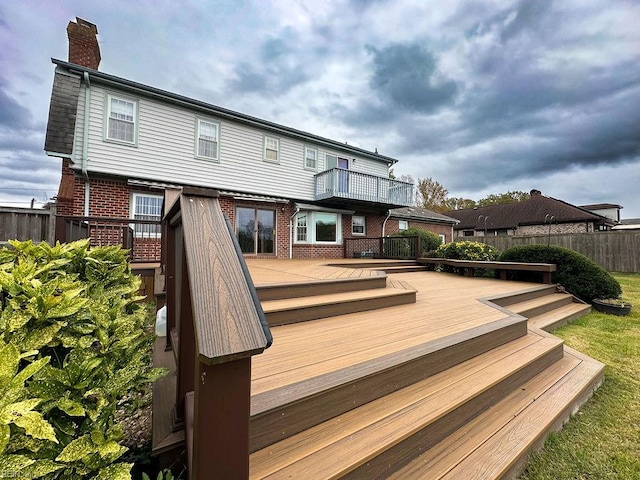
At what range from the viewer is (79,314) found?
126cm

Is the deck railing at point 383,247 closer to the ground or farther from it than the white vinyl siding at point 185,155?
closer to the ground

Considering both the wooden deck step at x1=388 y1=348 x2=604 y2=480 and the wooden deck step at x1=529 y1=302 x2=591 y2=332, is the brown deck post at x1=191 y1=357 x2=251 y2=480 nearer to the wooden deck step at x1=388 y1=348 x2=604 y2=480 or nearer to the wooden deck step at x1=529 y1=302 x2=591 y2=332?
the wooden deck step at x1=388 y1=348 x2=604 y2=480

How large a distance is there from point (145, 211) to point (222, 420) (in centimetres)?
889

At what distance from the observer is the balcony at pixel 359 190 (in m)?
10.8

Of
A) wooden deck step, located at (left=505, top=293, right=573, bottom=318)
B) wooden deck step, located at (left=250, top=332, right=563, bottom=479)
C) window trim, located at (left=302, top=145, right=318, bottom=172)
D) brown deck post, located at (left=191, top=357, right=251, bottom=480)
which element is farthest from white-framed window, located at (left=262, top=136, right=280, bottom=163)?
brown deck post, located at (left=191, top=357, right=251, bottom=480)

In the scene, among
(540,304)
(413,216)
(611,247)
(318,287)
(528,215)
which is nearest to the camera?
(318,287)

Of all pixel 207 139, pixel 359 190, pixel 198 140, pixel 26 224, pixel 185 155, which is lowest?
pixel 26 224

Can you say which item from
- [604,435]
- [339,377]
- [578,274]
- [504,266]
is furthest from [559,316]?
[339,377]

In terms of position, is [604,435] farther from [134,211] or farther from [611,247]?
[611,247]

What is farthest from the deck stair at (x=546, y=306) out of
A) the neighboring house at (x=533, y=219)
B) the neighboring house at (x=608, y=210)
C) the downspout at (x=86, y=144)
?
the neighboring house at (x=608, y=210)

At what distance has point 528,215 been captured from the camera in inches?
919

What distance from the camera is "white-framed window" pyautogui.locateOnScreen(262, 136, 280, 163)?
1015cm

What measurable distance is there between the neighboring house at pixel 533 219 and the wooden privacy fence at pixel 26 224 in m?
22.2

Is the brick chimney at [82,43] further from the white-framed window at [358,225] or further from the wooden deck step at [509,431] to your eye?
the wooden deck step at [509,431]
